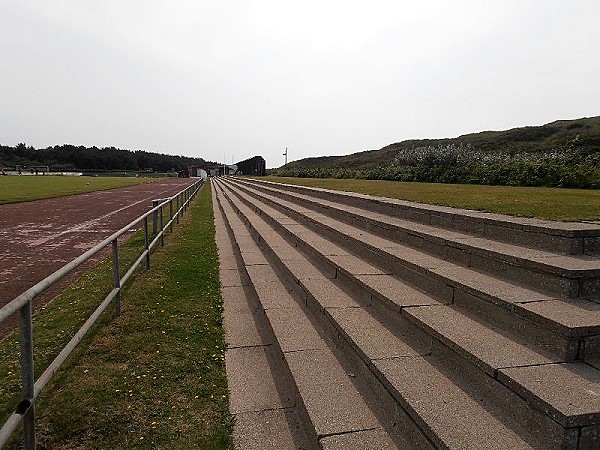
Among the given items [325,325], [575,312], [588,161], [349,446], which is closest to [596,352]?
[575,312]

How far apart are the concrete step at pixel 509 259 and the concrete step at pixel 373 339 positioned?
92cm

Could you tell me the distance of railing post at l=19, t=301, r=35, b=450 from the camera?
1.88 meters

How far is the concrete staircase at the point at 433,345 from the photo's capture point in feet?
6.12

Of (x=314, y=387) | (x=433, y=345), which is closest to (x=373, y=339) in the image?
(x=433, y=345)

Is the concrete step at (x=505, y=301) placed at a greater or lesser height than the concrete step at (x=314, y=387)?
greater

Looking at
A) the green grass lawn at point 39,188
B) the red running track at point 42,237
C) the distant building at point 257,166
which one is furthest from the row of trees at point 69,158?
the red running track at point 42,237

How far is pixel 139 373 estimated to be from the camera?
2.97 m

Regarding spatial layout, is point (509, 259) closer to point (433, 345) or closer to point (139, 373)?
point (433, 345)

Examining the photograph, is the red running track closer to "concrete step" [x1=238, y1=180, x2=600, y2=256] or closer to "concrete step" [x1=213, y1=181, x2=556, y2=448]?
"concrete step" [x1=213, y1=181, x2=556, y2=448]

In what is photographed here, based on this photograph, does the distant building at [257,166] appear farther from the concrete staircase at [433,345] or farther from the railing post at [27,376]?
the railing post at [27,376]

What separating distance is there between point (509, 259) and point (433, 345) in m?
0.99

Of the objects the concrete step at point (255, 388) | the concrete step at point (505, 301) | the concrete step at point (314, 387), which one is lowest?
the concrete step at point (255, 388)

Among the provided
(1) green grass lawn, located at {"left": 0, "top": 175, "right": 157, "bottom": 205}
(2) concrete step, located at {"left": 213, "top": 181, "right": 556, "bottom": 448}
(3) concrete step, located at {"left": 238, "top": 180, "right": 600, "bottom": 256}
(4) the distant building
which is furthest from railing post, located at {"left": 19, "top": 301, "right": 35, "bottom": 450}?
(4) the distant building

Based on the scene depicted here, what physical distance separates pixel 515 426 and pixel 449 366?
55 cm
